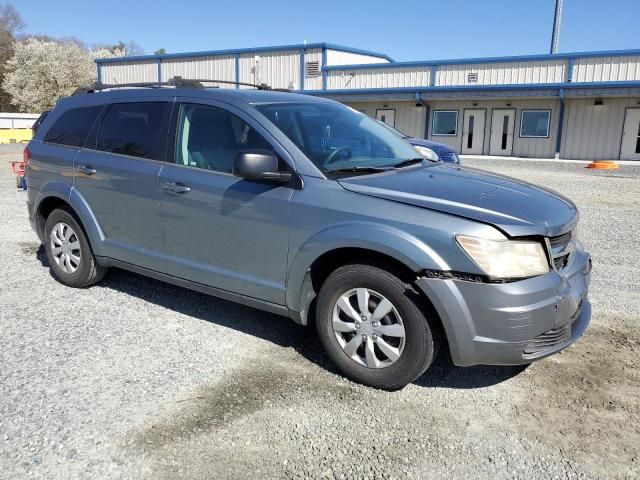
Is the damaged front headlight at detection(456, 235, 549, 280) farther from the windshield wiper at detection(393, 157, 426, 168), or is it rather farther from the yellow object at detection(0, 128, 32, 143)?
the yellow object at detection(0, 128, 32, 143)

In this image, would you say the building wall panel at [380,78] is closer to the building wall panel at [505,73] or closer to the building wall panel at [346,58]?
the building wall panel at [505,73]

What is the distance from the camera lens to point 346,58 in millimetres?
34438

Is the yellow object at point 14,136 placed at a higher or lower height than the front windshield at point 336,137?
lower

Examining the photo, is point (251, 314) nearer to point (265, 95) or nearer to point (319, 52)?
point (265, 95)

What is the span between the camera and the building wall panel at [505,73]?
25781mm

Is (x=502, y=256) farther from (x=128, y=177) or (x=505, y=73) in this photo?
(x=505, y=73)

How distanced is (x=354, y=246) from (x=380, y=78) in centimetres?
2830

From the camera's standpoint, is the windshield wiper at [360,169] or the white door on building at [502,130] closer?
the windshield wiper at [360,169]

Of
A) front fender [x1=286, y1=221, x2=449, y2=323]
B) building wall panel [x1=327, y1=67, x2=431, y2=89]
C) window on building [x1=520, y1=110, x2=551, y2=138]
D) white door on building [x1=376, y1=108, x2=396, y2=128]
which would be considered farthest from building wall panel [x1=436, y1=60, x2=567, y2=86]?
front fender [x1=286, y1=221, x2=449, y2=323]

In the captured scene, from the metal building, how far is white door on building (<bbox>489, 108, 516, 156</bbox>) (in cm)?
5

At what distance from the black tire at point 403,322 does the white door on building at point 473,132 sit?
26356mm

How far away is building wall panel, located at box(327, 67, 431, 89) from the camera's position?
29.1m

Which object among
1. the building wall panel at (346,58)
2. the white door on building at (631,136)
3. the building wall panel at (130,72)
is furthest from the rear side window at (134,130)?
the building wall panel at (130,72)

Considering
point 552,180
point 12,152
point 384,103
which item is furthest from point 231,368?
point 384,103
